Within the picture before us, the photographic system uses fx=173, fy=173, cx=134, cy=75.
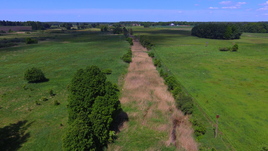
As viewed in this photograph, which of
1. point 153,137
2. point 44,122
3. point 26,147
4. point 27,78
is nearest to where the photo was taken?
point 26,147

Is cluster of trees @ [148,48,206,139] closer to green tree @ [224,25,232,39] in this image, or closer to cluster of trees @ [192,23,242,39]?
green tree @ [224,25,232,39]

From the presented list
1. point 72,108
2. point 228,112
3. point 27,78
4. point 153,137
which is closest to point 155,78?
point 228,112

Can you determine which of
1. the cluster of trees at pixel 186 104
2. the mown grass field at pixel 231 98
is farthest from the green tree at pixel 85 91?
the mown grass field at pixel 231 98

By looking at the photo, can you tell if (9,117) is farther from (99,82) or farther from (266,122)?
(266,122)

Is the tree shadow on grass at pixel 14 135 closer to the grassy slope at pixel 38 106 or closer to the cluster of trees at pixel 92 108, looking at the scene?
the grassy slope at pixel 38 106

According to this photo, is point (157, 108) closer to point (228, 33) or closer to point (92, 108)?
point (92, 108)
